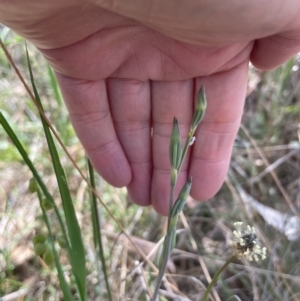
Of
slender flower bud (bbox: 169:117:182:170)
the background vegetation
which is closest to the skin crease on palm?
the background vegetation

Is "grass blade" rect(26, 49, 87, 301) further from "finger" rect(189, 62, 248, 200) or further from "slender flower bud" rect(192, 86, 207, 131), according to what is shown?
"finger" rect(189, 62, 248, 200)

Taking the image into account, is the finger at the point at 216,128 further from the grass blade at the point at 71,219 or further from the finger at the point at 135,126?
the grass blade at the point at 71,219

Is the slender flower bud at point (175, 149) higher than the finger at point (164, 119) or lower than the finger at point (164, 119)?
higher

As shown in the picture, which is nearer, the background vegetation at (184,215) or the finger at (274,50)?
the finger at (274,50)

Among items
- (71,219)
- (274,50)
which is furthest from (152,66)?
(71,219)

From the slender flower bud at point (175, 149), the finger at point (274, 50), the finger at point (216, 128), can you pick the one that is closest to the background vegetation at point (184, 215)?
the finger at point (216, 128)

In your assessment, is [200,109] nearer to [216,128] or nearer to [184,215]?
[216,128]
